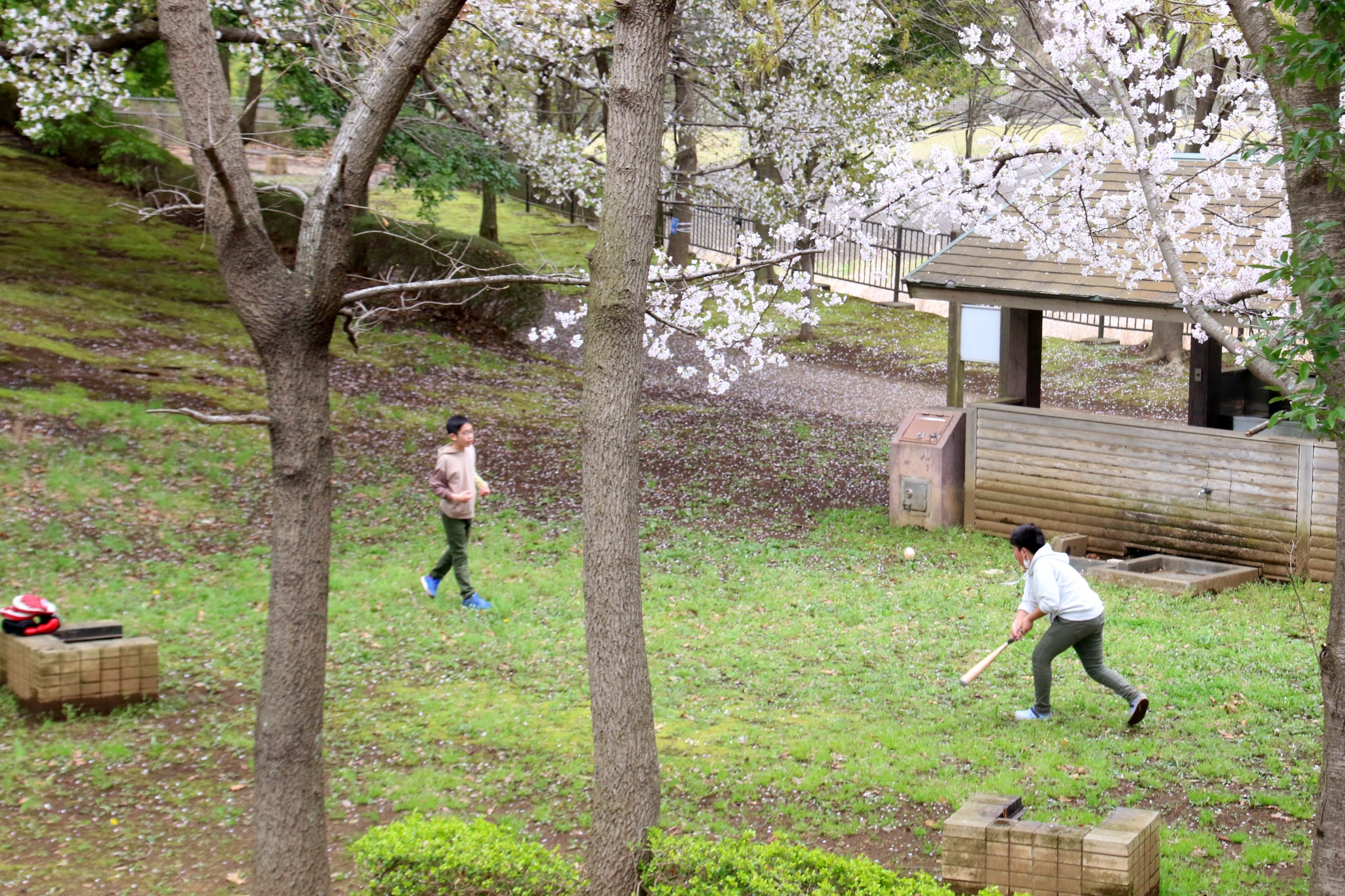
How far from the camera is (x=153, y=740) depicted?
7.76 meters

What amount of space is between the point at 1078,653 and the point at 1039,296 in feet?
20.6

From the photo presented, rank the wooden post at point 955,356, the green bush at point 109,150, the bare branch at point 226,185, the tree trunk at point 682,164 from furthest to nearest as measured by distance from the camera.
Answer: the tree trunk at point 682,164, the green bush at point 109,150, the wooden post at point 955,356, the bare branch at point 226,185

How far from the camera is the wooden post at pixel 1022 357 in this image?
15227mm

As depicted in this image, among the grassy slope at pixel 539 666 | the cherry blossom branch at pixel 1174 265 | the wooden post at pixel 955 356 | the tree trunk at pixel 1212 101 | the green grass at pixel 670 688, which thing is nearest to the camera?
the cherry blossom branch at pixel 1174 265

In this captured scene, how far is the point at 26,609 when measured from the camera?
8258mm

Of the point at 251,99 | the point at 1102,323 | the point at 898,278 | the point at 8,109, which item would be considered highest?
the point at 8,109

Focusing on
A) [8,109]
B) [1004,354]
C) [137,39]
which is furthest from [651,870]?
[8,109]

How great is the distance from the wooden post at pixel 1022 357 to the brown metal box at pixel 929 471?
1082 mm

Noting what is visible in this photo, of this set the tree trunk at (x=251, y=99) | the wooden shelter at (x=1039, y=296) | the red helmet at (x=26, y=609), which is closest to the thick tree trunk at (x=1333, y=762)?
the wooden shelter at (x=1039, y=296)

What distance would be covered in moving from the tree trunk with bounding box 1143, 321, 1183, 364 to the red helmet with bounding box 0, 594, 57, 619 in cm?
2280

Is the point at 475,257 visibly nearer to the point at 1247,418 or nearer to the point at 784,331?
the point at 784,331

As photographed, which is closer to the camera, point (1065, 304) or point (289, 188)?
point (289, 188)

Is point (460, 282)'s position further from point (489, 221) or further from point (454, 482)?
point (489, 221)

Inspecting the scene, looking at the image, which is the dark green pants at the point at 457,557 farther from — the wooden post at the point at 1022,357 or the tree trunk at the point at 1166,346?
the tree trunk at the point at 1166,346
